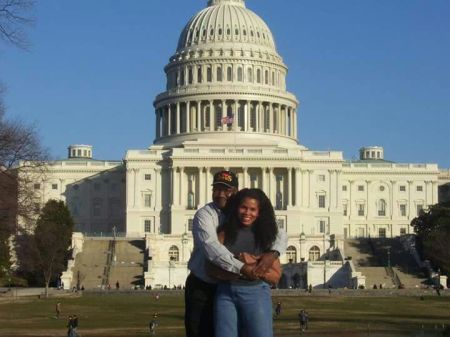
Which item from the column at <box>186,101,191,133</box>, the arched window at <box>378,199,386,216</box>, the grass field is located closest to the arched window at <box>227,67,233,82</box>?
the column at <box>186,101,191,133</box>

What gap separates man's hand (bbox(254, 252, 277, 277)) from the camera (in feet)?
37.7

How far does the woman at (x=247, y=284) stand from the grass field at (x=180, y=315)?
104 feet

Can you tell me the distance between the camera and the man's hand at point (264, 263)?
11.5 m

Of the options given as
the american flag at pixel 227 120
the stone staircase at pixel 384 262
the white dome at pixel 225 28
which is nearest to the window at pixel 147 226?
the american flag at pixel 227 120

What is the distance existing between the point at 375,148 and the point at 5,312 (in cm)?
12121

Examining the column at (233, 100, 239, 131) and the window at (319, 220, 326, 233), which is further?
the column at (233, 100, 239, 131)

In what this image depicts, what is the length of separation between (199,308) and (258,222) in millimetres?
1331

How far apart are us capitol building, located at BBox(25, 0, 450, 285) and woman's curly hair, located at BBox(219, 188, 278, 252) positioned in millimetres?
112932

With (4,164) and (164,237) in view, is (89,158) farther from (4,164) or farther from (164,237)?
(4,164)

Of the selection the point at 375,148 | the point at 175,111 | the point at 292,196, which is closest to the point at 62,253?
the point at 292,196

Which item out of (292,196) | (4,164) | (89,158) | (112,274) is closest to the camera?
(4,164)

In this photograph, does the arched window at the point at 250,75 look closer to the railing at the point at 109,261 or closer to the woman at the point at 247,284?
the railing at the point at 109,261

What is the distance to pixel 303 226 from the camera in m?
135

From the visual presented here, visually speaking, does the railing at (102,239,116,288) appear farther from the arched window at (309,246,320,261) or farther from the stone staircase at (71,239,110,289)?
the arched window at (309,246,320,261)
